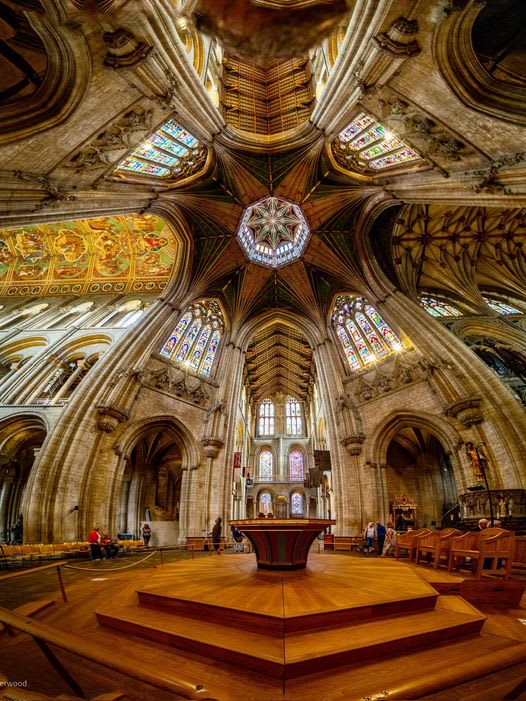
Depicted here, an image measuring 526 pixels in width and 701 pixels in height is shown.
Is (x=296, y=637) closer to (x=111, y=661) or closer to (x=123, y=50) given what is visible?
(x=111, y=661)

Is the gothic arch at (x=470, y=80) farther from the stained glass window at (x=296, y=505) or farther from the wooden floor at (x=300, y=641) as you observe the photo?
the stained glass window at (x=296, y=505)

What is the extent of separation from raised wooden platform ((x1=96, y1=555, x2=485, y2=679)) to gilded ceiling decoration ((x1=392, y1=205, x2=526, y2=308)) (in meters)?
17.7

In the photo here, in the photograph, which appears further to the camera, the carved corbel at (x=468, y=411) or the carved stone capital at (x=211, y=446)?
the carved stone capital at (x=211, y=446)

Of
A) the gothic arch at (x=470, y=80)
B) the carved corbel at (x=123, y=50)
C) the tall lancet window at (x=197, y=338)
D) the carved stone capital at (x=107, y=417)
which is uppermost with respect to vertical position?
the carved corbel at (x=123, y=50)

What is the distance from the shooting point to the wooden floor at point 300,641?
182 cm

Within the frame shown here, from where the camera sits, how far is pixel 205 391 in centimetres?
1819

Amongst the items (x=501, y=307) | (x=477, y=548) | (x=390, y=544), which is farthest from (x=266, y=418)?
(x=477, y=548)

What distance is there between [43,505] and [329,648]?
12.6 metres

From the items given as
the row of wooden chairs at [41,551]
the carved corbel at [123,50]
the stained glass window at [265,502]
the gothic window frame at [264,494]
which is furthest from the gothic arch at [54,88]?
the stained glass window at [265,502]

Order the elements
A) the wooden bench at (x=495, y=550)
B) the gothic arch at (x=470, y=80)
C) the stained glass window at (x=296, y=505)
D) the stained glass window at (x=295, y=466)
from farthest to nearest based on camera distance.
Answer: the stained glass window at (x=295, y=466)
the stained glass window at (x=296, y=505)
the gothic arch at (x=470, y=80)
the wooden bench at (x=495, y=550)

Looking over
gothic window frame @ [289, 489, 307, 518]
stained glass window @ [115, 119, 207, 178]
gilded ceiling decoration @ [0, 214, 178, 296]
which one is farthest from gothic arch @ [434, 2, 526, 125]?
gothic window frame @ [289, 489, 307, 518]

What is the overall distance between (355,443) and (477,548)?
11.5 metres

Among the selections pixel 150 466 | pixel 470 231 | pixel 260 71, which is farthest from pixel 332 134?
pixel 150 466

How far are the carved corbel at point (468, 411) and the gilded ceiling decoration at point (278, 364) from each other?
1588cm
